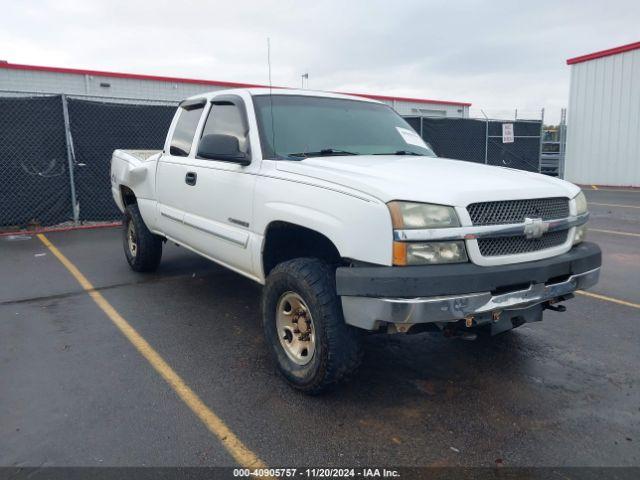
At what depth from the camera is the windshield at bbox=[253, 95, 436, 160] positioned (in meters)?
3.92

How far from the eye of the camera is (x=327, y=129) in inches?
165

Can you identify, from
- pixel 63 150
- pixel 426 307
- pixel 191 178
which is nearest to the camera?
pixel 426 307

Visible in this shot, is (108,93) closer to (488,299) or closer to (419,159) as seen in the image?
(419,159)

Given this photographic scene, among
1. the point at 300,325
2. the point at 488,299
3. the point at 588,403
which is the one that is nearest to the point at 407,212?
the point at 488,299

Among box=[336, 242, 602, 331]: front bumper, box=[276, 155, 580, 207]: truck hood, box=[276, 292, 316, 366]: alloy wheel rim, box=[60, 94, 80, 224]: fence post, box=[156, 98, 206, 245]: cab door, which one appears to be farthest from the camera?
box=[60, 94, 80, 224]: fence post

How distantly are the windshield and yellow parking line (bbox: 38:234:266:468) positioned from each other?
68.1 inches

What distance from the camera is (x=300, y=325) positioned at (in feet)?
11.2

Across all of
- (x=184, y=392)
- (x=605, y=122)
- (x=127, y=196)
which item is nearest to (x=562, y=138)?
(x=605, y=122)

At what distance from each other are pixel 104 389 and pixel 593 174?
21.6 metres

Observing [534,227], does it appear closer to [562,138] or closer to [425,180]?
[425,180]

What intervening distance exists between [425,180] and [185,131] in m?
3.00

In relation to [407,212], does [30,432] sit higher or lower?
lower

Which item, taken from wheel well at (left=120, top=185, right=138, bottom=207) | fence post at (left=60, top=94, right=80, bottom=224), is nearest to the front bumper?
wheel well at (left=120, top=185, right=138, bottom=207)

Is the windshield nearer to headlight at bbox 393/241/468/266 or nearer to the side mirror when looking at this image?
the side mirror
